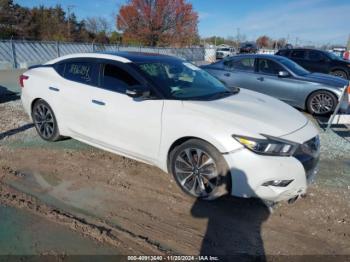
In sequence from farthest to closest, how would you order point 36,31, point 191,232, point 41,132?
point 36,31 < point 41,132 < point 191,232

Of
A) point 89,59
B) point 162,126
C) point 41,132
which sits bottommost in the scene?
point 41,132

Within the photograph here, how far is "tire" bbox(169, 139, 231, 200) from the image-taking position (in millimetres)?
3420

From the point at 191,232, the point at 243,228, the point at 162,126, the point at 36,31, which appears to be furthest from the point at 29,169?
the point at 36,31

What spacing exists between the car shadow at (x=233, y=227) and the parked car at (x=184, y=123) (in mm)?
204

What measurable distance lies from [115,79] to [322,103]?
5.80 m

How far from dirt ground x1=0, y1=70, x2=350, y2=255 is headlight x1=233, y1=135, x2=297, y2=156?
74 centimetres

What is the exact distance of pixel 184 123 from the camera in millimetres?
3582

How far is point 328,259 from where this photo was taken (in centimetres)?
285

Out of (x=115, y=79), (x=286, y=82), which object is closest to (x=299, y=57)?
(x=286, y=82)

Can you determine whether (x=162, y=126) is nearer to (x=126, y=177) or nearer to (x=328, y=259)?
(x=126, y=177)

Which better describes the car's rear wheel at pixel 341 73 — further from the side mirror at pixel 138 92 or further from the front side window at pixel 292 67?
the side mirror at pixel 138 92

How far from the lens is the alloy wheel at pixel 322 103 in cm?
793

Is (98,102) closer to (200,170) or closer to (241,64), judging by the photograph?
(200,170)

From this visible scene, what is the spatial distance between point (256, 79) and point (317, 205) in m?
5.43
